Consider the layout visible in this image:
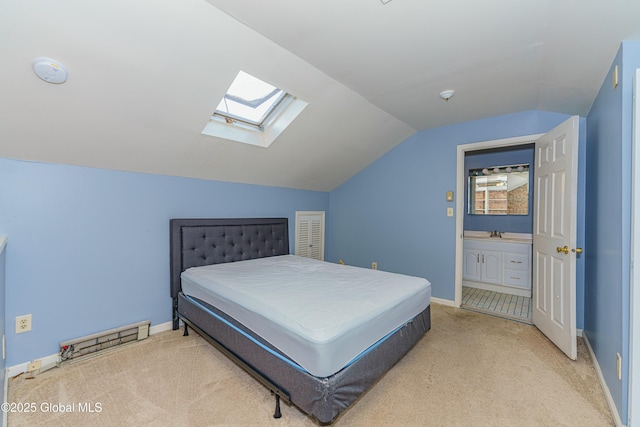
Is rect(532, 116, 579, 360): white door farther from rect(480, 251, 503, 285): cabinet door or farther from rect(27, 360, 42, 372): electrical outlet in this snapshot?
rect(27, 360, 42, 372): electrical outlet

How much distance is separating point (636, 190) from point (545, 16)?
105 cm

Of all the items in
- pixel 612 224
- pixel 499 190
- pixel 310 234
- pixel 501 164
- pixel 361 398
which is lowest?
pixel 361 398

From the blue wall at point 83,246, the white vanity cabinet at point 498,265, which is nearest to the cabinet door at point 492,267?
the white vanity cabinet at point 498,265

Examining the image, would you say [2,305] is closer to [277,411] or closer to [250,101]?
[277,411]

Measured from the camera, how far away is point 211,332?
224 cm

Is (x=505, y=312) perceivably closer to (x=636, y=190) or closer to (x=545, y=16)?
(x=636, y=190)

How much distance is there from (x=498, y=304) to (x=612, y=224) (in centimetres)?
221

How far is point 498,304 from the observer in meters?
3.61

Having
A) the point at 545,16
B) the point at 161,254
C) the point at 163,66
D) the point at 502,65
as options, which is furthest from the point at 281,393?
the point at 502,65

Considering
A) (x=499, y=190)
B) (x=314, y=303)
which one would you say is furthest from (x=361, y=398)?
(x=499, y=190)

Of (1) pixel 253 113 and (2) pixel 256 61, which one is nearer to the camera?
(2) pixel 256 61

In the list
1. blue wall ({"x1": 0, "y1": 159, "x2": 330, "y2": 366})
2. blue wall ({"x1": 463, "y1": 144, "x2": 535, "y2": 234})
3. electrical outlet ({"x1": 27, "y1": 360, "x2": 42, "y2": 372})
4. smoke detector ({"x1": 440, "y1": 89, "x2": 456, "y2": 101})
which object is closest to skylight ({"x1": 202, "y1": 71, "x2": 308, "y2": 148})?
blue wall ({"x1": 0, "y1": 159, "x2": 330, "y2": 366})

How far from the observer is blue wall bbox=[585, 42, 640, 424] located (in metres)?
1.55

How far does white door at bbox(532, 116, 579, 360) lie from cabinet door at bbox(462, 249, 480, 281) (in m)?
1.37
